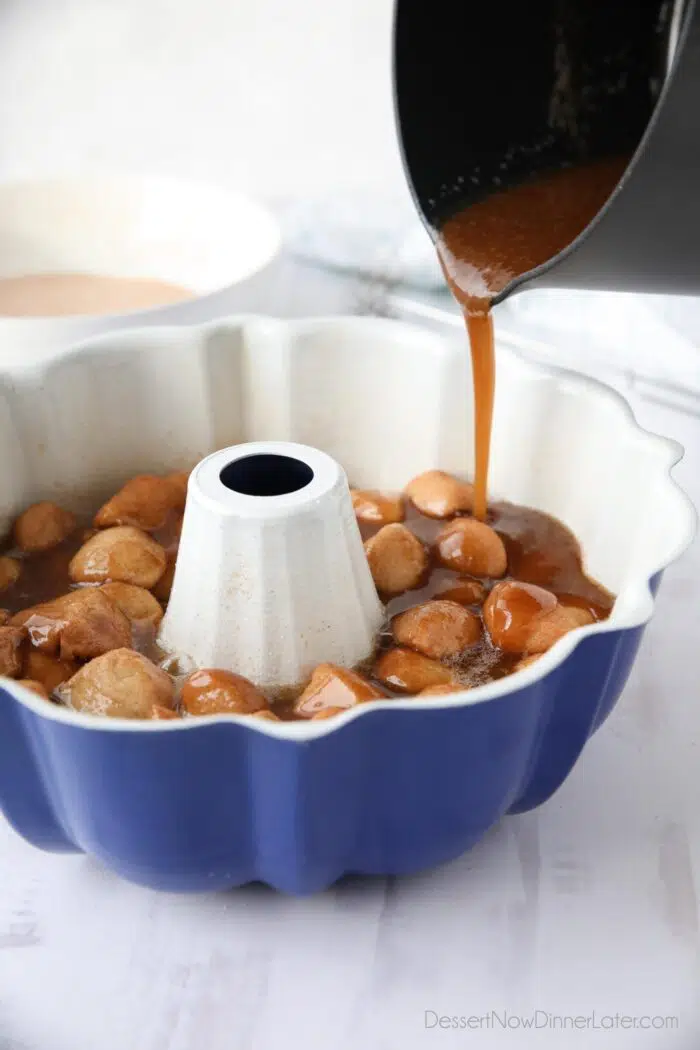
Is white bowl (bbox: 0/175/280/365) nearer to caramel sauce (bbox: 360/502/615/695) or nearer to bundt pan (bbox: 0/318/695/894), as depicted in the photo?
bundt pan (bbox: 0/318/695/894)

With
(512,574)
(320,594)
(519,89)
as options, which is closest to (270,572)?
(320,594)

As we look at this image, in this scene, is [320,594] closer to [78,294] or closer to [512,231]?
[512,231]

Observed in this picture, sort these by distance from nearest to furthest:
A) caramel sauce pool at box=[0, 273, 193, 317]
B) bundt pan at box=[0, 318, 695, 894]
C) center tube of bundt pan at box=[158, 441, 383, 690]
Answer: bundt pan at box=[0, 318, 695, 894] < center tube of bundt pan at box=[158, 441, 383, 690] < caramel sauce pool at box=[0, 273, 193, 317]

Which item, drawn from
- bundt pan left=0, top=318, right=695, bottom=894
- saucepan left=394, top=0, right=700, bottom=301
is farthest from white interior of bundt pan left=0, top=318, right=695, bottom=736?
saucepan left=394, top=0, right=700, bottom=301

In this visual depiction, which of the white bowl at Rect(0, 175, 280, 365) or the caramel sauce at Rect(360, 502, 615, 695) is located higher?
the white bowl at Rect(0, 175, 280, 365)

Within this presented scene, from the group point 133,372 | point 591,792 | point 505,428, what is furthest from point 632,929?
point 133,372

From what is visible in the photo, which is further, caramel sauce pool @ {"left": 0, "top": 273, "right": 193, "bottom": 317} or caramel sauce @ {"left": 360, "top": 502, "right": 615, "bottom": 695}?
caramel sauce pool @ {"left": 0, "top": 273, "right": 193, "bottom": 317}
